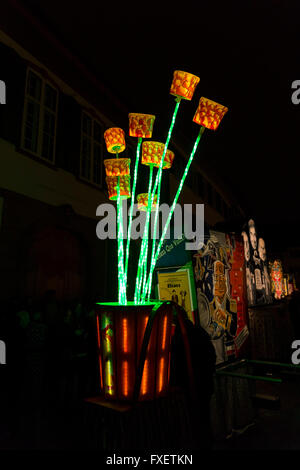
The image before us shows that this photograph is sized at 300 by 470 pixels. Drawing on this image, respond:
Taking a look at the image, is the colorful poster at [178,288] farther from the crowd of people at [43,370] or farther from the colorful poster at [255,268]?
the crowd of people at [43,370]

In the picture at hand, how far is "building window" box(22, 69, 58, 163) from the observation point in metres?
7.71

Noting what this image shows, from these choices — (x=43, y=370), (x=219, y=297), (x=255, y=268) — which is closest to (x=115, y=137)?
(x=219, y=297)

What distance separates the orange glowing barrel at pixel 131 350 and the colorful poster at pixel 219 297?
146cm

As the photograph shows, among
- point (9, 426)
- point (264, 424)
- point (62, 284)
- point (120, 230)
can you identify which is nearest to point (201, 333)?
point (120, 230)

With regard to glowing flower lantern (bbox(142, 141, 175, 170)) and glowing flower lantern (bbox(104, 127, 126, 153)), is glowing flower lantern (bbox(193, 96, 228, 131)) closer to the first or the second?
glowing flower lantern (bbox(142, 141, 175, 170))

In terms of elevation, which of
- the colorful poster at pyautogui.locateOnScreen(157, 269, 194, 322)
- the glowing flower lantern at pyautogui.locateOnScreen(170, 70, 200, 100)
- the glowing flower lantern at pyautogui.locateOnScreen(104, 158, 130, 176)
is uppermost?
the glowing flower lantern at pyautogui.locateOnScreen(170, 70, 200, 100)

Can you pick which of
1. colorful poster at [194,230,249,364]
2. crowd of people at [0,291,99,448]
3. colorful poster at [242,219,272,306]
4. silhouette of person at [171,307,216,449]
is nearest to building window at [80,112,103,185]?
crowd of people at [0,291,99,448]

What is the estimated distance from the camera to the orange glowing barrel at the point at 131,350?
200cm

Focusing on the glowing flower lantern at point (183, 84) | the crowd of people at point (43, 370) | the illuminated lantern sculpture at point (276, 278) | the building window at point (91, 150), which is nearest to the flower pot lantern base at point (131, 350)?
the glowing flower lantern at point (183, 84)

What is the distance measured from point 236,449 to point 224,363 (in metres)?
0.86

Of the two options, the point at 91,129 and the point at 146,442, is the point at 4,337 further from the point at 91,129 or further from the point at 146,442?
the point at 91,129

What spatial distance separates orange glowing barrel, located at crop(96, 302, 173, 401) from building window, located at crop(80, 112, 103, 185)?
302 inches
